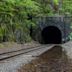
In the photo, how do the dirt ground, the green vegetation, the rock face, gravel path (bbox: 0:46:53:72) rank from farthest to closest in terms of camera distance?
1. the rock face
2. the green vegetation
3. gravel path (bbox: 0:46:53:72)
4. the dirt ground

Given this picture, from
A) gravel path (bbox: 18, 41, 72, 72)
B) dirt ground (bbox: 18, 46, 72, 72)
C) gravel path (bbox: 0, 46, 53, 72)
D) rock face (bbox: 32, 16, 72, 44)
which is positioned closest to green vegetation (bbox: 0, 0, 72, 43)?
rock face (bbox: 32, 16, 72, 44)

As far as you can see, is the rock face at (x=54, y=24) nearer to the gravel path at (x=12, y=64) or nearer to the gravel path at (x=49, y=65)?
the gravel path at (x=12, y=64)

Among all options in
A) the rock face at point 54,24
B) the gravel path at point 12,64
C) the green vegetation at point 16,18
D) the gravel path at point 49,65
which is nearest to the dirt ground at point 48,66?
the gravel path at point 49,65

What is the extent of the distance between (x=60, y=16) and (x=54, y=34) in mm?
8698

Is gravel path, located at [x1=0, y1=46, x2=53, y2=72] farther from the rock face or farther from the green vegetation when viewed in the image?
the rock face

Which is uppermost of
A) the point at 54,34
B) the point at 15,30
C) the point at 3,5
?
the point at 3,5

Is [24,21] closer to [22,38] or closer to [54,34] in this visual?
[22,38]

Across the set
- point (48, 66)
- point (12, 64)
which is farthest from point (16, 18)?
point (48, 66)

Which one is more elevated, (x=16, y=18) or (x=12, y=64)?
(x=16, y=18)

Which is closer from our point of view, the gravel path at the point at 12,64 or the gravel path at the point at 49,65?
the gravel path at the point at 49,65

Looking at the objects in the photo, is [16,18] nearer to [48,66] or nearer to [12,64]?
[12,64]

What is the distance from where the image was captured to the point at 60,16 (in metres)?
36.5

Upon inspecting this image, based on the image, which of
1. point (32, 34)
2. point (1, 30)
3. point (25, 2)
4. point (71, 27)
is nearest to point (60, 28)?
point (71, 27)

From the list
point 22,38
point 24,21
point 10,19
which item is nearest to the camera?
point 10,19
